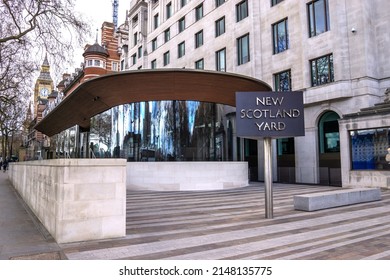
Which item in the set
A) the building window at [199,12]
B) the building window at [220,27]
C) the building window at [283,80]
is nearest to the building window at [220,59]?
the building window at [220,27]

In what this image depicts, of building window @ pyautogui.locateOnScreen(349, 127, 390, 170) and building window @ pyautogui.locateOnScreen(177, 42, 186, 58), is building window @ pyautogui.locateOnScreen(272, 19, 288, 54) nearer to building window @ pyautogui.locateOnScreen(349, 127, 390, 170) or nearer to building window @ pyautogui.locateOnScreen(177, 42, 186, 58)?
building window @ pyautogui.locateOnScreen(349, 127, 390, 170)

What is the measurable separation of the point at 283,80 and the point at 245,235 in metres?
20.8

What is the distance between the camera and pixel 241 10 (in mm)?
30000

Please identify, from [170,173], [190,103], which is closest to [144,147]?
[170,173]

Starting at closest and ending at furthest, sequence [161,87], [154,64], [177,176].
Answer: [161,87] < [177,176] < [154,64]

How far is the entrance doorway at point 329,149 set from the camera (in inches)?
858

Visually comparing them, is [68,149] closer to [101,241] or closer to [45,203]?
[45,203]

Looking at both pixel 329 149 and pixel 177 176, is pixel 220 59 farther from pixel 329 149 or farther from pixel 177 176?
pixel 177 176

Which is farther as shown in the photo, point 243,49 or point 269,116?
point 243,49

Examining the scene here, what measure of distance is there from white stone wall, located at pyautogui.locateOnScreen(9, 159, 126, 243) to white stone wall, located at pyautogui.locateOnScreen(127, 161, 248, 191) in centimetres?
1075

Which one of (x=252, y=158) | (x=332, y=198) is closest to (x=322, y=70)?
(x=252, y=158)

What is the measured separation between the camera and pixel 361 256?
18.8 ft

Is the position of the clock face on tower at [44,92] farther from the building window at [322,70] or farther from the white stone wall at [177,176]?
the building window at [322,70]

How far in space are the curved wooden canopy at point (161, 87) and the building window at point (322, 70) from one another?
18.5 feet
